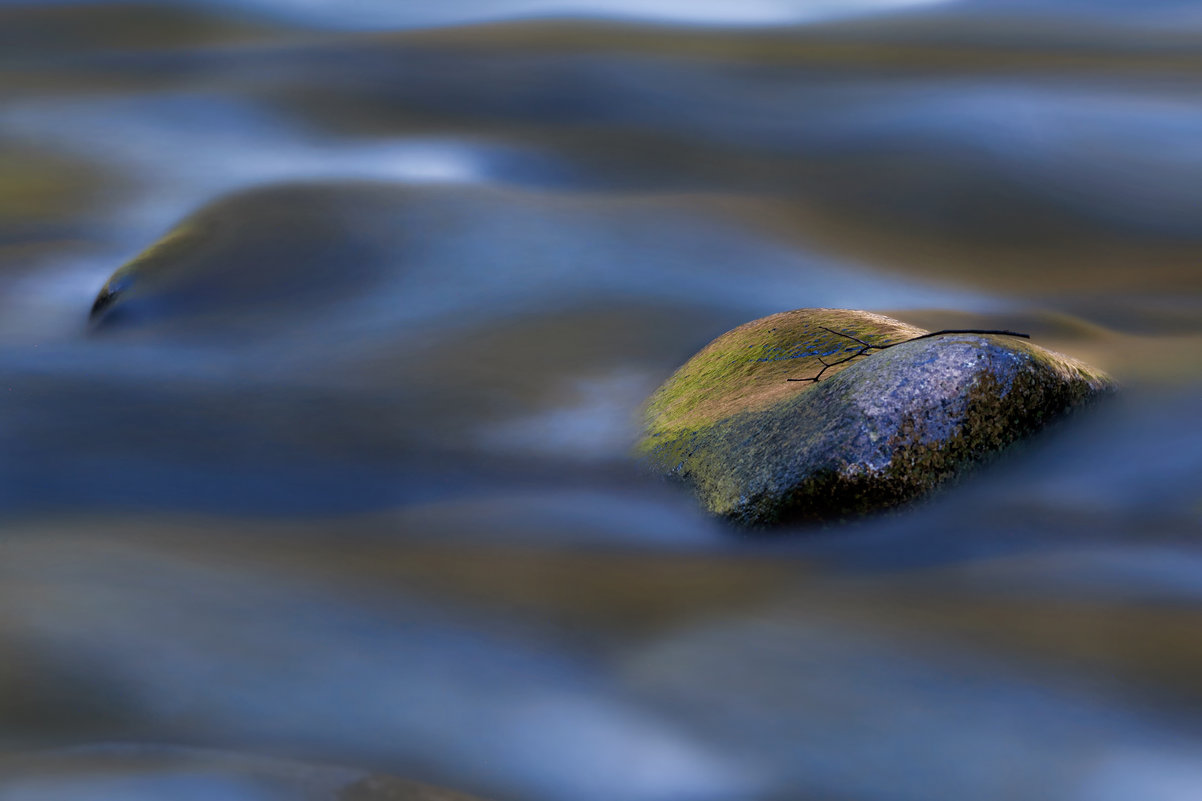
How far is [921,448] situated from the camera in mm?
3184

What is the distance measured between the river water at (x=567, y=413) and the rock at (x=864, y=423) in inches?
4.3

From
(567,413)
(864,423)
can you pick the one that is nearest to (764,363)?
(864,423)

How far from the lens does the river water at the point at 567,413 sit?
2.79 metres

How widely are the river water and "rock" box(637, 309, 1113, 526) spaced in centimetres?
11

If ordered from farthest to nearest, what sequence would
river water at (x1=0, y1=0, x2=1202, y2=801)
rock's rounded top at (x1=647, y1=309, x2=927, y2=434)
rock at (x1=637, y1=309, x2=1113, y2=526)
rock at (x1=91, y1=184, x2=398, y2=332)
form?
rock at (x1=91, y1=184, x2=398, y2=332)
rock's rounded top at (x1=647, y1=309, x2=927, y2=434)
rock at (x1=637, y1=309, x2=1113, y2=526)
river water at (x1=0, y1=0, x2=1202, y2=801)

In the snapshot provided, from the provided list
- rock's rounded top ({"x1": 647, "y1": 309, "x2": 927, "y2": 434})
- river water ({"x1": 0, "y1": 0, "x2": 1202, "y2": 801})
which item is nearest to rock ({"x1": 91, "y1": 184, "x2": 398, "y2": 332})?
river water ({"x1": 0, "y1": 0, "x2": 1202, "y2": 801})

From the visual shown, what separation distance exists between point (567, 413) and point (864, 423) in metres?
1.40

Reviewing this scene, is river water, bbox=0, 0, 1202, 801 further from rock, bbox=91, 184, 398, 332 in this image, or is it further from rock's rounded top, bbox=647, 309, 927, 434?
rock's rounded top, bbox=647, 309, 927, 434

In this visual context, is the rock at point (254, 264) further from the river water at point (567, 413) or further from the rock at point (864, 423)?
the rock at point (864, 423)

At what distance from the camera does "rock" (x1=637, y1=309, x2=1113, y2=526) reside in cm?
312

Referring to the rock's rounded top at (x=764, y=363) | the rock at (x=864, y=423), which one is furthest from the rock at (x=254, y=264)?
the rock at (x=864, y=423)

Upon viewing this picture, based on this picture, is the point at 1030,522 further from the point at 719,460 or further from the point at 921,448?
the point at 719,460

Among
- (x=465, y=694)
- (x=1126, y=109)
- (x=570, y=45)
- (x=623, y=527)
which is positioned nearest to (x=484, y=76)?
(x=570, y=45)

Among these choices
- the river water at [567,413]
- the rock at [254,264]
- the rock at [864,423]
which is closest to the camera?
the river water at [567,413]
